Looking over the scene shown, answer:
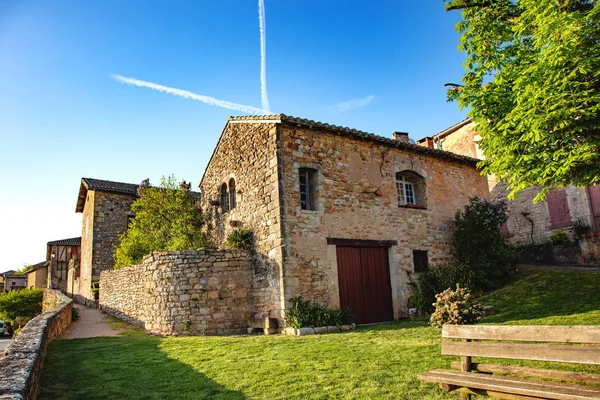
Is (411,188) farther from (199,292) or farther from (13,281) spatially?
(13,281)

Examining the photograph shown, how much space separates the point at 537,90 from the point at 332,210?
597 centimetres

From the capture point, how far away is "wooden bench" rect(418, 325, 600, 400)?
332cm

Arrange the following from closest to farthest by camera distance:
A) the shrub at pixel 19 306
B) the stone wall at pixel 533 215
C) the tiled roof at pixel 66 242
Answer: the stone wall at pixel 533 215, the shrub at pixel 19 306, the tiled roof at pixel 66 242

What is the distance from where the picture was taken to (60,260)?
98.1 feet

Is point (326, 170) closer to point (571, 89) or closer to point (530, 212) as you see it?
point (571, 89)

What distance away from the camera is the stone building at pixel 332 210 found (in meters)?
10.6

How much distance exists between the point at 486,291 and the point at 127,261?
13.6m

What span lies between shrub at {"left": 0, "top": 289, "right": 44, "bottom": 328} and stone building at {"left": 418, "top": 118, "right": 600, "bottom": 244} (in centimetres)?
2255

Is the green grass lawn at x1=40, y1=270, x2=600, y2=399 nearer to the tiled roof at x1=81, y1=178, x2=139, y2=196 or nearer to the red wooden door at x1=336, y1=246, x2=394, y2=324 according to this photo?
the red wooden door at x1=336, y1=246, x2=394, y2=324

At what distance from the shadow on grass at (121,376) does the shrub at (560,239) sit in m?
14.7

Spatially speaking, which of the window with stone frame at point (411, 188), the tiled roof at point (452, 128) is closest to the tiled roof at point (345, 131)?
the window with stone frame at point (411, 188)

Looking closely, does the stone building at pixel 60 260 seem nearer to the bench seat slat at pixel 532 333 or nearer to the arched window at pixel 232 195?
the arched window at pixel 232 195

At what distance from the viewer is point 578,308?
8914 mm

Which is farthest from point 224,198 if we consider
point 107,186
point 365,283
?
point 107,186
